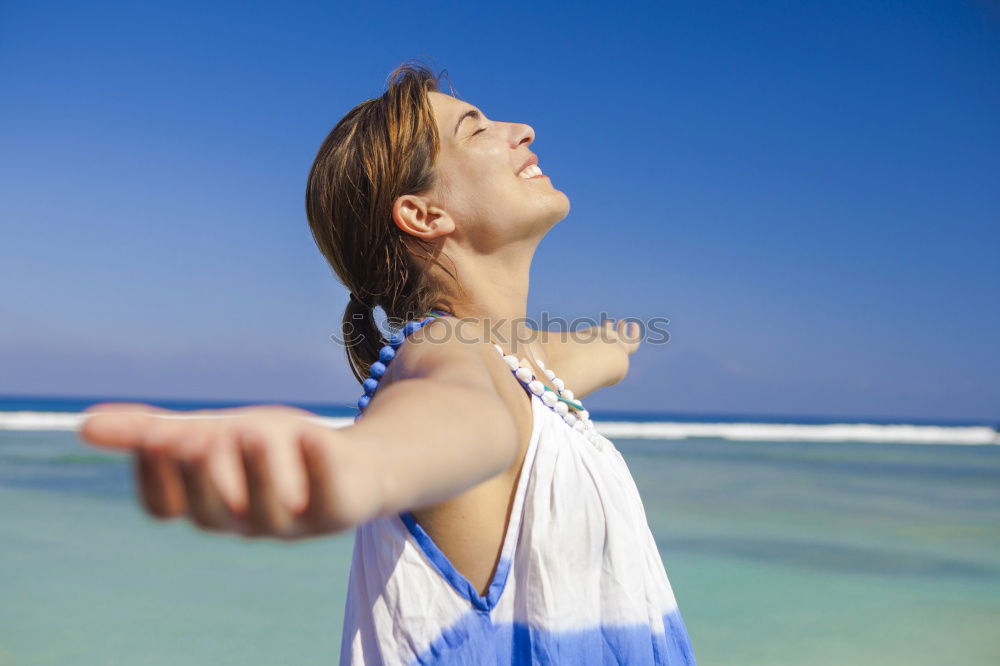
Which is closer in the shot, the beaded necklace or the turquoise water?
the beaded necklace

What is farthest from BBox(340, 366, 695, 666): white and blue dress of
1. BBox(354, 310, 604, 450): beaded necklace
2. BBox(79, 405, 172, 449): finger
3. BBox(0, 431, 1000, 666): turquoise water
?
BBox(0, 431, 1000, 666): turquoise water

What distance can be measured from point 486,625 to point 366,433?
710mm

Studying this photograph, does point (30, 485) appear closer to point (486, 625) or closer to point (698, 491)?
point (698, 491)

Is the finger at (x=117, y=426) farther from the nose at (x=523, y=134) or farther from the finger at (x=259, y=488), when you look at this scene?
the nose at (x=523, y=134)

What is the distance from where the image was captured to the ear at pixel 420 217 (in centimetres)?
164

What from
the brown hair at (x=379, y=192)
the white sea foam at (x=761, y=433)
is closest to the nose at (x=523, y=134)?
the brown hair at (x=379, y=192)

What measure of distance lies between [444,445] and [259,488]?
0.23 metres

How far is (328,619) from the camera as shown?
3242mm

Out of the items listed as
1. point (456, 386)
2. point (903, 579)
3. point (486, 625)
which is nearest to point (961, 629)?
point (903, 579)

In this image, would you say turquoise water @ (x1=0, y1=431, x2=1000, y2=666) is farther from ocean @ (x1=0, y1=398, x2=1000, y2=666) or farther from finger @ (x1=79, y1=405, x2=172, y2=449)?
finger @ (x1=79, y1=405, x2=172, y2=449)

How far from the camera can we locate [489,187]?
1.66m

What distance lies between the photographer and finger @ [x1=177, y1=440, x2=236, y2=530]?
555mm

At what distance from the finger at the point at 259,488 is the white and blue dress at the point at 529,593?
2.30 feet

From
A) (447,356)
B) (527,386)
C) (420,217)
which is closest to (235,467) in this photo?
(447,356)
